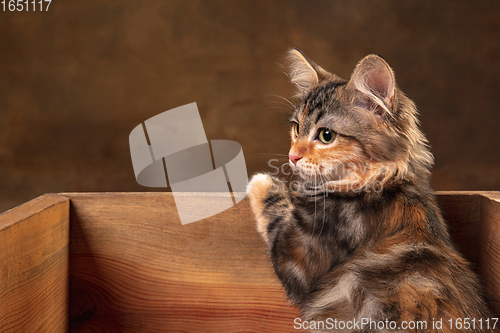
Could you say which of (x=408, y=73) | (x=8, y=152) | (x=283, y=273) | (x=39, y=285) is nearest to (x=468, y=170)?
(x=408, y=73)

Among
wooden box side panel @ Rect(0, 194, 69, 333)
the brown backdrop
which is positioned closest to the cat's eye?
wooden box side panel @ Rect(0, 194, 69, 333)

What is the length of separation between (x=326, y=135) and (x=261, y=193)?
0.26 m

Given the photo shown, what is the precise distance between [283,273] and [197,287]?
293 millimetres

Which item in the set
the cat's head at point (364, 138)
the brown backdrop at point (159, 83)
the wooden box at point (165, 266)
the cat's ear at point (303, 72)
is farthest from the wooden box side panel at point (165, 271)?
the brown backdrop at point (159, 83)

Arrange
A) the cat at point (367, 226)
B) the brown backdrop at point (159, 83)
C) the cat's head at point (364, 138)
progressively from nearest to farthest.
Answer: the cat at point (367, 226) < the cat's head at point (364, 138) < the brown backdrop at point (159, 83)

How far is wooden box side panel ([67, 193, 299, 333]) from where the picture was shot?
1.09 m

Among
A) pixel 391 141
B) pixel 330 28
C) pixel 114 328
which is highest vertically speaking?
pixel 330 28

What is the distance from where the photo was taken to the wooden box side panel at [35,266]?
84cm

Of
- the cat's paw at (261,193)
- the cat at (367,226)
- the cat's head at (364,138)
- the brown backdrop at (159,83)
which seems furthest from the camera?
the brown backdrop at (159,83)

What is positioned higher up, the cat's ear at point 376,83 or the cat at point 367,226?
the cat's ear at point 376,83

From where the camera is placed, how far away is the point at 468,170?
192 cm

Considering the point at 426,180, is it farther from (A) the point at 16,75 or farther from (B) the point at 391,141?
(A) the point at 16,75

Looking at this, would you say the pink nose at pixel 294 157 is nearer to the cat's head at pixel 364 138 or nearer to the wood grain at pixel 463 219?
the cat's head at pixel 364 138

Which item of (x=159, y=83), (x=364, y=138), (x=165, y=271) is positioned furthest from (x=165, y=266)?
(x=159, y=83)
